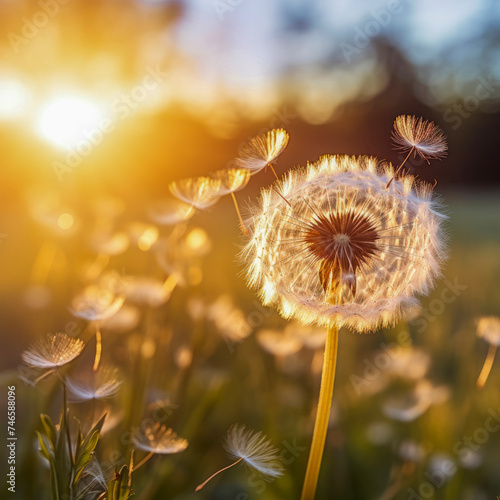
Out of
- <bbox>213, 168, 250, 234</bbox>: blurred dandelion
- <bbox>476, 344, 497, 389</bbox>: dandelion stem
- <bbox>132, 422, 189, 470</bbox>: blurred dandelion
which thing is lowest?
<bbox>132, 422, 189, 470</bbox>: blurred dandelion

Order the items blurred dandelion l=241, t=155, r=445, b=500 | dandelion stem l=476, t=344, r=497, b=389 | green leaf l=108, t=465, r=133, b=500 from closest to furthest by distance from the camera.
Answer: green leaf l=108, t=465, r=133, b=500, blurred dandelion l=241, t=155, r=445, b=500, dandelion stem l=476, t=344, r=497, b=389

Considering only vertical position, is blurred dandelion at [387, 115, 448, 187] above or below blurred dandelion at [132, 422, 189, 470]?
above

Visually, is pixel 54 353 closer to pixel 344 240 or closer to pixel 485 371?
pixel 344 240

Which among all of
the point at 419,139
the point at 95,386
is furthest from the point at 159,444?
the point at 419,139

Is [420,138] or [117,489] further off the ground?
[420,138]

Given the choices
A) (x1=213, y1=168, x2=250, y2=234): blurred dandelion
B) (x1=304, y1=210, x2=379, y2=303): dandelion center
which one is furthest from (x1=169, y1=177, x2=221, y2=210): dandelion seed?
(x1=304, y1=210, x2=379, y2=303): dandelion center

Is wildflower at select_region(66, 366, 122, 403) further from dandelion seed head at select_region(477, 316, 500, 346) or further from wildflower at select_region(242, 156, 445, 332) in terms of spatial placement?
dandelion seed head at select_region(477, 316, 500, 346)

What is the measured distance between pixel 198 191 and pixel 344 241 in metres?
0.29

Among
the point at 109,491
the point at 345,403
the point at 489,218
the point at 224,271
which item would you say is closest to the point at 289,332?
the point at 345,403

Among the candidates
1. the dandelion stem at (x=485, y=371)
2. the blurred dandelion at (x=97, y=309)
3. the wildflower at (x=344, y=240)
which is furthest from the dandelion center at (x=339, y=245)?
the dandelion stem at (x=485, y=371)

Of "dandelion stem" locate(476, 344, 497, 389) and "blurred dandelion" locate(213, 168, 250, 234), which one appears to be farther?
"dandelion stem" locate(476, 344, 497, 389)

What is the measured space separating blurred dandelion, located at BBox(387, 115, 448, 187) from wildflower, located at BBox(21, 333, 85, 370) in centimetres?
55

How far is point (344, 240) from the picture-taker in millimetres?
788

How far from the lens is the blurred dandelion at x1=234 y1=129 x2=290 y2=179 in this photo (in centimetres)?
80
